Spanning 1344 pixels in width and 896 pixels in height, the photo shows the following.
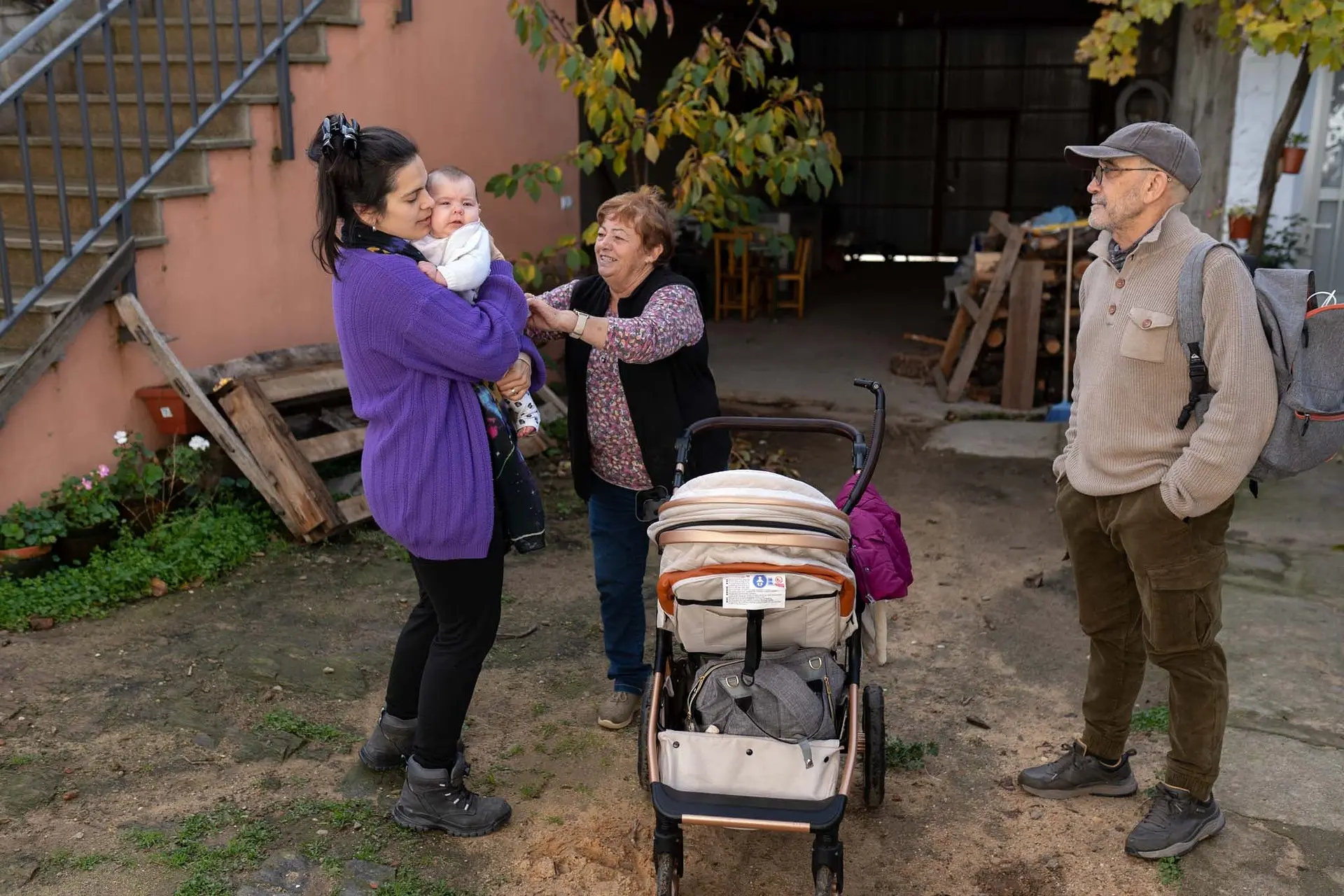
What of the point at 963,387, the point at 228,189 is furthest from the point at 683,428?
the point at 963,387

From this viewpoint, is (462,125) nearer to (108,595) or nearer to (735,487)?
(108,595)

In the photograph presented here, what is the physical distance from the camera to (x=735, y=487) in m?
3.07

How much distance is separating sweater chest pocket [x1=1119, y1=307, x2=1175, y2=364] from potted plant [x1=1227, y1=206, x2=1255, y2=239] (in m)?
5.59

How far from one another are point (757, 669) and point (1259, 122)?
6955mm

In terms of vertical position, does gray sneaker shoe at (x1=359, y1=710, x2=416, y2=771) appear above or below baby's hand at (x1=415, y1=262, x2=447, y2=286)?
below

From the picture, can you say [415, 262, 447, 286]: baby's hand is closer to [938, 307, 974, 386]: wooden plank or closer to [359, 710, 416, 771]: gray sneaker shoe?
[359, 710, 416, 771]: gray sneaker shoe

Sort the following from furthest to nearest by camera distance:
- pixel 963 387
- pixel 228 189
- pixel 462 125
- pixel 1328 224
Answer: pixel 963 387 < pixel 1328 224 < pixel 462 125 < pixel 228 189

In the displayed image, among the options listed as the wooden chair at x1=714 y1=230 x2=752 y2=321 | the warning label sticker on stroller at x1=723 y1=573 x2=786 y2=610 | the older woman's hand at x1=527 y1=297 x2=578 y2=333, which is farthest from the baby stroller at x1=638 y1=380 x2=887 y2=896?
the wooden chair at x1=714 y1=230 x2=752 y2=321

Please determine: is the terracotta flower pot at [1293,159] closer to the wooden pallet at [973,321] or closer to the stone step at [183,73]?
the wooden pallet at [973,321]

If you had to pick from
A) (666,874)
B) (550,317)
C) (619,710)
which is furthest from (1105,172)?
(619,710)

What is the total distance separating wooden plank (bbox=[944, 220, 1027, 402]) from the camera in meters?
8.52

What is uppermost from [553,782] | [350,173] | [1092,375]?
[350,173]

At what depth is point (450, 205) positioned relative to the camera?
3.13 meters

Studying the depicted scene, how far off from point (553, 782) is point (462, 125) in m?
5.09
